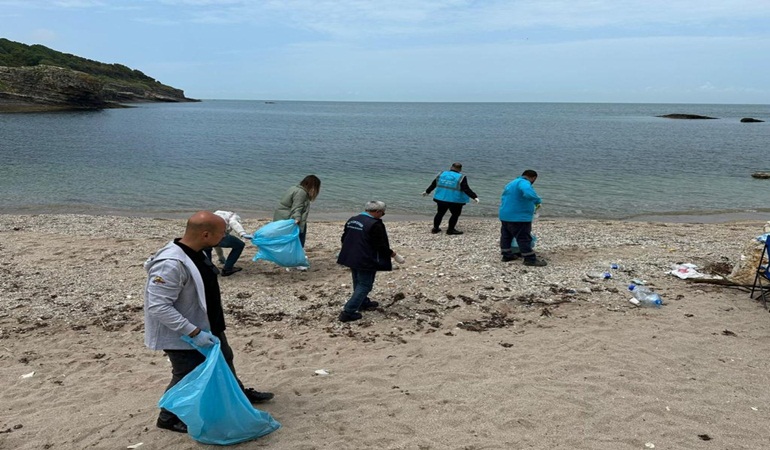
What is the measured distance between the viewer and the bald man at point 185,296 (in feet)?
12.4

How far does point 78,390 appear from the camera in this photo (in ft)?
17.6

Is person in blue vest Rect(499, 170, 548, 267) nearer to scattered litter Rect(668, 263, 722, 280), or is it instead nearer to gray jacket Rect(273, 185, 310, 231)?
scattered litter Rect(668, 263, 722, 280)

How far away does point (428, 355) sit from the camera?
617cm

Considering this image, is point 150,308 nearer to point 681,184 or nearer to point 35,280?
point 35,280

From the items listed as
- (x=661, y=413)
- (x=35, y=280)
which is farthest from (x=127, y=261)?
(x=661, y=413)

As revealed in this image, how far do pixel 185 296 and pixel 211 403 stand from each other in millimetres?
789

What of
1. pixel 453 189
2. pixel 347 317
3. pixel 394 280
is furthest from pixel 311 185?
pixel 453 189

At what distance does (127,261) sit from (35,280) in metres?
1.51

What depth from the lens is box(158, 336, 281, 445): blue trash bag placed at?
392cm

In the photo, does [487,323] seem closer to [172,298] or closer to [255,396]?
[255,396]

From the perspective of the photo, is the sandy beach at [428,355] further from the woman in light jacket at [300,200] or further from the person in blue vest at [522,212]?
the woman in light jacket at [300,200]

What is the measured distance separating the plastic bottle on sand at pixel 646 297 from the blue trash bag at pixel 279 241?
5110 millimetres

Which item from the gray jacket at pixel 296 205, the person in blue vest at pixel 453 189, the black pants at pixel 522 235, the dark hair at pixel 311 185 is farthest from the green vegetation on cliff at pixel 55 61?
the black pants at pixel 522 235

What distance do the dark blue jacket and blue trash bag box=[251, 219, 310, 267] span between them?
207cm
